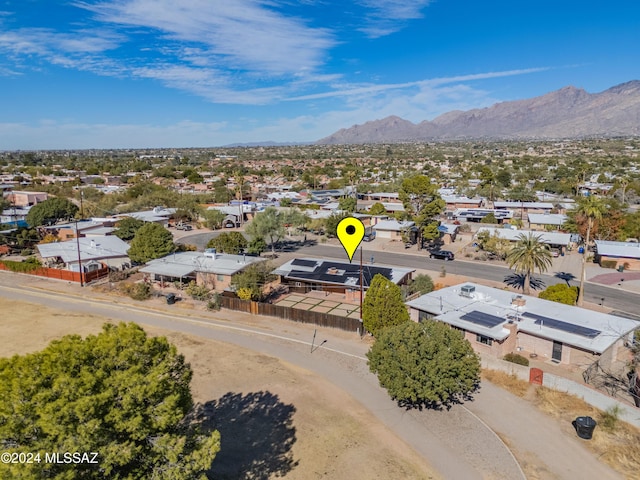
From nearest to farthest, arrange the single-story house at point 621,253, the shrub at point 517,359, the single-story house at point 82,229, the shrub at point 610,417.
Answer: the shrub at point 610,417 < the shrub at point 517,359 < the single-story house at point 621,253 < the single-story house at point 82,229

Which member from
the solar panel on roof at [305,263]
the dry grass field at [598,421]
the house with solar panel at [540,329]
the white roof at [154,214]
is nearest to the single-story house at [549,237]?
the solar panel on roof at [305,263]

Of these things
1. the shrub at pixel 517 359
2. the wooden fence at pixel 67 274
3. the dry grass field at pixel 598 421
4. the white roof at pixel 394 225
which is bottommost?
the dry grass field at pixel 598 421

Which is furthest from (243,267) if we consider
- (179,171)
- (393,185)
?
(179,171)

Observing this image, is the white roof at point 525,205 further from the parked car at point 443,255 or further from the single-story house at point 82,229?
the single-story house at point 82,229

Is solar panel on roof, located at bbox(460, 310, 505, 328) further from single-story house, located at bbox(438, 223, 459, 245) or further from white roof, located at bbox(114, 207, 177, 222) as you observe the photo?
white roof, located at bbox(114, 207, 177, 222)

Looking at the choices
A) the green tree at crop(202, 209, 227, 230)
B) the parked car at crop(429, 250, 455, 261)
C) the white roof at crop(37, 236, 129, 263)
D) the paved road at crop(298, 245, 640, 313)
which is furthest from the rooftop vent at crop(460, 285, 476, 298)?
the green tree at crop(202, 209, 227, 230)

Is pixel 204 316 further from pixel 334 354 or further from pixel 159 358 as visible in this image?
pixel 159 358

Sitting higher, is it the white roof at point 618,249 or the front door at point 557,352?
the white roof at point 618,249
